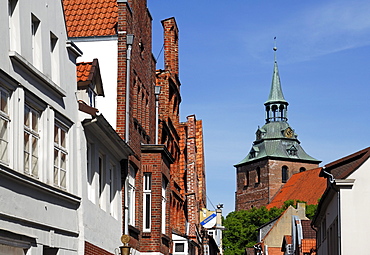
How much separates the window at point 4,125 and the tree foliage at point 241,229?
315ft

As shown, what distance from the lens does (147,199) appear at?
80.2 ft

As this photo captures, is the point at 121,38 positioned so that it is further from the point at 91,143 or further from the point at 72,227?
the point at 72,227

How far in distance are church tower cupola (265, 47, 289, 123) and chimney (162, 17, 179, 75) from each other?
120m

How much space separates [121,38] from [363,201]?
10.2 meters

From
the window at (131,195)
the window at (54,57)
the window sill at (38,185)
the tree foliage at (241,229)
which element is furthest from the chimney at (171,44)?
the tree foliage at (241,229)

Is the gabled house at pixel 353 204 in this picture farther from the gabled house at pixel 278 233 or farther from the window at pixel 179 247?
the gabled house at pixel 278 233

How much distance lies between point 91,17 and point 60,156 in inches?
328

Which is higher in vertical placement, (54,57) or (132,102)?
(132,102)

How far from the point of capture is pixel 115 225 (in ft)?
66.5

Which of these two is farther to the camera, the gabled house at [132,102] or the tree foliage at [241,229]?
the tree foliage at [241,229]

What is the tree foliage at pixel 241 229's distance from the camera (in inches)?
4272

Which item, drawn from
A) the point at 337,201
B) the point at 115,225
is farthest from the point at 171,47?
the point at 115,225

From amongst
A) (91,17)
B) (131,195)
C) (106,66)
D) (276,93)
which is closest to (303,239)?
(131,195)

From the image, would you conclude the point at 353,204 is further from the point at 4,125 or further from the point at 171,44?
the point at 4,125
